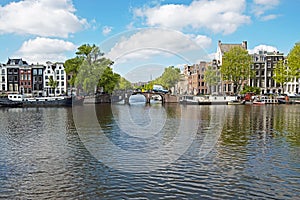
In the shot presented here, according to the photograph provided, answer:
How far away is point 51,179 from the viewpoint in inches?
618

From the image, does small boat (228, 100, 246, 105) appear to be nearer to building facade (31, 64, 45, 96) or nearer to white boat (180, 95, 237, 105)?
white boat (180, 95, 237, 105)

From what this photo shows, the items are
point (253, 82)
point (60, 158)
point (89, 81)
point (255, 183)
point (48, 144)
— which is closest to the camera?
point (255, 183)

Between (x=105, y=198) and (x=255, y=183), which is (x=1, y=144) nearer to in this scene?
(x=105, y=198)

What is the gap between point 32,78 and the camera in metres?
117

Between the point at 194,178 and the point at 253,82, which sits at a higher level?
the point at 253,82

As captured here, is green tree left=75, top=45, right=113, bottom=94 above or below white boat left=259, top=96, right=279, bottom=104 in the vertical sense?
above

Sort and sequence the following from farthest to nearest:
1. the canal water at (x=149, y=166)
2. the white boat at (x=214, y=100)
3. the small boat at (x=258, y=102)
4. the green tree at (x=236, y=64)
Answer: the green tree at (x=236, y=64), the small boat at (x=258, y=102), the white boat at (x=214, y=100), the canal water at (x=149, y=166)

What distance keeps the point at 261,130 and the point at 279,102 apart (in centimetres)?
6229

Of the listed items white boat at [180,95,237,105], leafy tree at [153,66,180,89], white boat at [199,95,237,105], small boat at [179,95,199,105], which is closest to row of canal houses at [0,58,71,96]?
small boat at [179,95,199,105]

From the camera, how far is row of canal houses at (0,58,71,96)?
116m

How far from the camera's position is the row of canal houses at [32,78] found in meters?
116

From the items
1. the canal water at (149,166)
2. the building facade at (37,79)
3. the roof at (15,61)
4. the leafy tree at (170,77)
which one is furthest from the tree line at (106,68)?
the canal water at (149,166)

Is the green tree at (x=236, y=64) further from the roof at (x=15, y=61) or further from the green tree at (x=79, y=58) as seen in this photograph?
the roof at (x=15, y=61)

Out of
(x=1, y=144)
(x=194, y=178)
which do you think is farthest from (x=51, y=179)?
(x=1, y=144)
